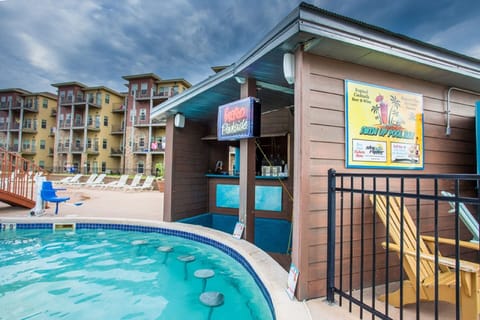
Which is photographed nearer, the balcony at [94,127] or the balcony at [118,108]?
the balcony at [94,127]

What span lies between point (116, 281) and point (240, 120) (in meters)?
2.82

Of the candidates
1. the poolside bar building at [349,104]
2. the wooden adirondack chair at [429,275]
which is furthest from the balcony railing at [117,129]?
the wooden adirondack chair at [429,275]

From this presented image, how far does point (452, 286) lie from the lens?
170 cm

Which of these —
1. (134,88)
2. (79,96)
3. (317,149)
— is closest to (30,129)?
(79,96)

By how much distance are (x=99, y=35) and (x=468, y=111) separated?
23.3m

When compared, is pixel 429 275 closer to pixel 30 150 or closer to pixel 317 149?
pixel 317 149

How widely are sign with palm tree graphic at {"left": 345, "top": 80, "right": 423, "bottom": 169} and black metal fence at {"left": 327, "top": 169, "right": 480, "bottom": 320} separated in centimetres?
24

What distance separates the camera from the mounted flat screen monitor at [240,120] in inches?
136

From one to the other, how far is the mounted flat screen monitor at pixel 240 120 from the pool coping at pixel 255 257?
1661 mm

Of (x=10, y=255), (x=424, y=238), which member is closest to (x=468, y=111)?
(x=424, y=238)

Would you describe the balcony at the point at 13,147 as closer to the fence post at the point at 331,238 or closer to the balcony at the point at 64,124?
the balcony at the point at 64,124

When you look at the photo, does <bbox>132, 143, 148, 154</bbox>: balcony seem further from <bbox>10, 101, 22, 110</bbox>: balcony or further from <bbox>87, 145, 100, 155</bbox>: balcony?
<bbox>10, 101, 22, 110</bbox>: balcony

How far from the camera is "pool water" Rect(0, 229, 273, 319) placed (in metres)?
2.47

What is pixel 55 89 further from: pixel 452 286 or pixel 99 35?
pixel 452 286
